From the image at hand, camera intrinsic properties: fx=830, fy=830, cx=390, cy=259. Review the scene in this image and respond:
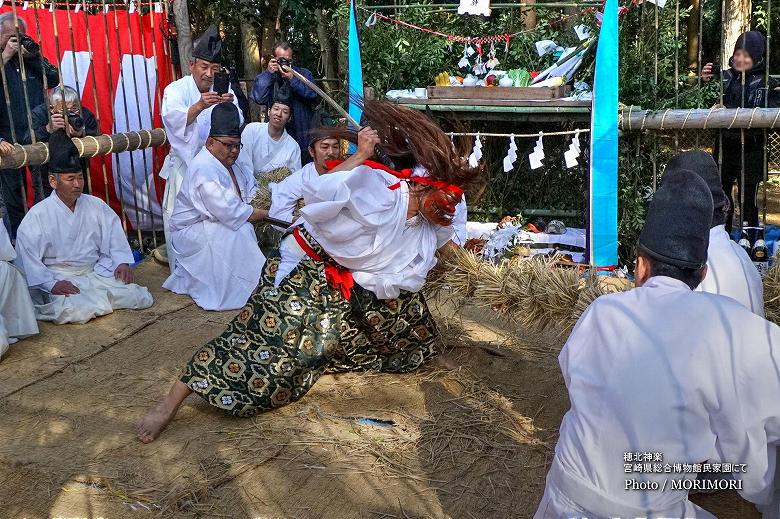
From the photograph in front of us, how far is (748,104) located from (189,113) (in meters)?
4.48

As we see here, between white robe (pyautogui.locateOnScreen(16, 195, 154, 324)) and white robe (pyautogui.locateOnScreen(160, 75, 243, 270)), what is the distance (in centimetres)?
73

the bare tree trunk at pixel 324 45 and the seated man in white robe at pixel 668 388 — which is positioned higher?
the bare tree trunk at pixel 324 45

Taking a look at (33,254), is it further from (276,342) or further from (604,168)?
(604,168)

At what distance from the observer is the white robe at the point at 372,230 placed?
360 cm

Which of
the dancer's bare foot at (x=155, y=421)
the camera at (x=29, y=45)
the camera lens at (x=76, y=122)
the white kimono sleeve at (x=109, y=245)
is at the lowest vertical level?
the dancer's bare foot at (x=155, y=421)

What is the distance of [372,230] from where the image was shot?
374 centimetres

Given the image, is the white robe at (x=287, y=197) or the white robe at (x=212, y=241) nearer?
the white robe at (x=287, y=197)

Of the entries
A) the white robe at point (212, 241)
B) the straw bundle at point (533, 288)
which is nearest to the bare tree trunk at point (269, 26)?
the white robe at point (212, 241)

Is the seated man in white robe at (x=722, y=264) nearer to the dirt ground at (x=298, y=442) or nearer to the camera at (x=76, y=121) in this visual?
the dirt ground at (x=298, y=442)

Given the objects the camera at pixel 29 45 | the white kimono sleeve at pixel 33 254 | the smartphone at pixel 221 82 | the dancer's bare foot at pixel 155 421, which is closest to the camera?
the dancer's bare foot at pixel 155 421

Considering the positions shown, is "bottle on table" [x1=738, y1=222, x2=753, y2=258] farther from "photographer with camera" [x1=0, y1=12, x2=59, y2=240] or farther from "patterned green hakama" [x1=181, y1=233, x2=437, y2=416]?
"photographer with camera" [x1=0, y1=12, x2=59, y2=240]

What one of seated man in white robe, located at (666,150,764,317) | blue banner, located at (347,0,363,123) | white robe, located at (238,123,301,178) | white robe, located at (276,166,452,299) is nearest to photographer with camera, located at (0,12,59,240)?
white robe, located at (238,123,301,178)

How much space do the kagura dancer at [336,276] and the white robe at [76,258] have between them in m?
2.01

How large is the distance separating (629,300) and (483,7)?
555 cm
